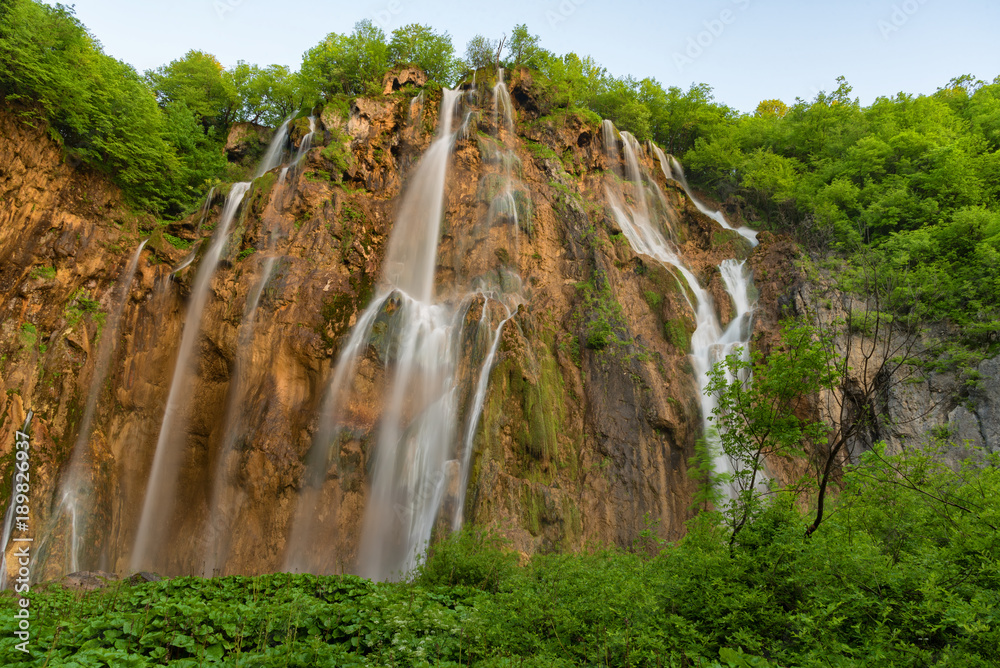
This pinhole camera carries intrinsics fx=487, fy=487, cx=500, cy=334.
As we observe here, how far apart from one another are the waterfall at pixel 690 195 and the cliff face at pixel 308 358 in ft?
12.6

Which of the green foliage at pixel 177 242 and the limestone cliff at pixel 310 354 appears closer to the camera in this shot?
the limestone cliff at pixel 310 354

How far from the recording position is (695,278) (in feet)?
65.1

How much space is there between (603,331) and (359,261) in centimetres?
904

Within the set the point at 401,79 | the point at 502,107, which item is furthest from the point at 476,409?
the point at 401,79

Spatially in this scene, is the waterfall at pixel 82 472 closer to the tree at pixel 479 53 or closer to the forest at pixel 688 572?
the forest at pixel 688 572

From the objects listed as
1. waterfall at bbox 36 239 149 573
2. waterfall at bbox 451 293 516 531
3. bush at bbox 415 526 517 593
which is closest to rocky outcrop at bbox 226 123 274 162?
waterfall at bbox 36 239 149 573

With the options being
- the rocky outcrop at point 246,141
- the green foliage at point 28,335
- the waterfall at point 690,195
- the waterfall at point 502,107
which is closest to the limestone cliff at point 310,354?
the green foliage at point 28,335

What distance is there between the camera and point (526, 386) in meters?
14.0

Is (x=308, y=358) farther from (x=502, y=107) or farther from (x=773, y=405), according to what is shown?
(x=502, y=107)

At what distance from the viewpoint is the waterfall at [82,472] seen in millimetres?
13297

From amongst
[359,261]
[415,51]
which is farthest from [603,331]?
[415,51]

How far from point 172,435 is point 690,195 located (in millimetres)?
26437

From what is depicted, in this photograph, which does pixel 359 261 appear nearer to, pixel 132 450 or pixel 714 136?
pixel 132 450

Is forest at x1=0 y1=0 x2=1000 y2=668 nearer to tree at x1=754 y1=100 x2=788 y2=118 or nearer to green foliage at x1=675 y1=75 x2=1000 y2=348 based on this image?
green foliage at x1=675 y1=75 x2=1000 y2=348
